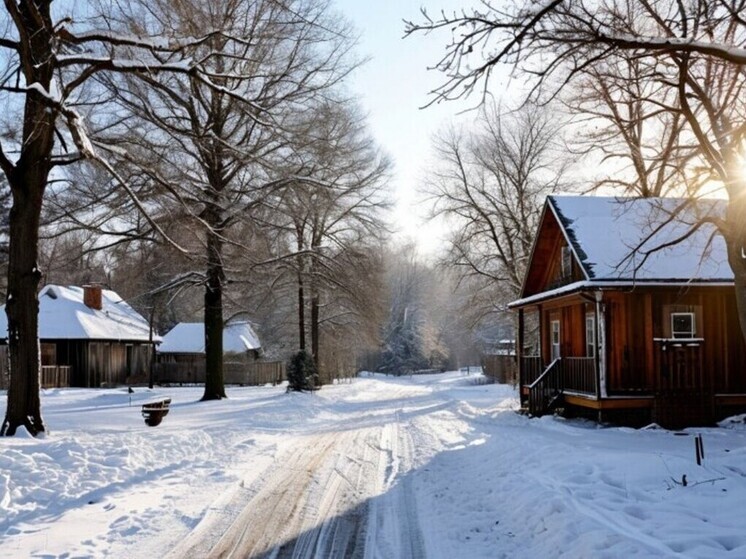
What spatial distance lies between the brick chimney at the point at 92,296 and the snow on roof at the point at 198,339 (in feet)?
26.7

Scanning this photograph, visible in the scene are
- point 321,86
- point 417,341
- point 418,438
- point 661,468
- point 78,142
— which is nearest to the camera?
point 661,468

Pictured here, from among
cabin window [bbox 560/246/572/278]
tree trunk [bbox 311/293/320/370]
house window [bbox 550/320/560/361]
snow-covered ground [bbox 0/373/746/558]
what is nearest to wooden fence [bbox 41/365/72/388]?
tree trunk [bbox 311/293/320/370]

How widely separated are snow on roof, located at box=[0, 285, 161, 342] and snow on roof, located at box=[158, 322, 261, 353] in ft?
17.0

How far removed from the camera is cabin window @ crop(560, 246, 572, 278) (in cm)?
1978

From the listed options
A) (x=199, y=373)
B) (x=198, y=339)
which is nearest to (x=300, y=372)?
(x=199, y=373)

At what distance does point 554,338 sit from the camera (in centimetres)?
2242

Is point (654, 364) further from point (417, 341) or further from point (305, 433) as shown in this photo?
point (417, 341)

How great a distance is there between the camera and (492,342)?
77062 millimetres

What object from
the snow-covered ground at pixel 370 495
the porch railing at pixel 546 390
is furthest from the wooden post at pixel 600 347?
the porch railing at pixel 546 390

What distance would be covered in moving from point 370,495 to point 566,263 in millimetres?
12773

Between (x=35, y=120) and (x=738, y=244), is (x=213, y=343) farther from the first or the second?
→ (x=738, y=244)

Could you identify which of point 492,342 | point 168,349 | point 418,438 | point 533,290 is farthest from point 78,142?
point 492,342

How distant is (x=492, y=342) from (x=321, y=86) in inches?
2349

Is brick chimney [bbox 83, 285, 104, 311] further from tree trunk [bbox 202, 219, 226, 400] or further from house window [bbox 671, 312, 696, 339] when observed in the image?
house window [bbox 671, 312, 696, 339]
